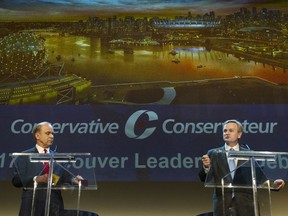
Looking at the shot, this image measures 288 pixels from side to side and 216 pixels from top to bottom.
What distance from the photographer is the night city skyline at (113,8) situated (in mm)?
4969

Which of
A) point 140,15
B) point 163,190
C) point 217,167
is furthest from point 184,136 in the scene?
point 217,167

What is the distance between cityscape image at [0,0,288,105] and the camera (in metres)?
4.74

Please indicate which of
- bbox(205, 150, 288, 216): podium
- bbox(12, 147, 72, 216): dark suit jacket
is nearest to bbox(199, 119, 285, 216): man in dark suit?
bbox(205, 150, 288, 216): podium

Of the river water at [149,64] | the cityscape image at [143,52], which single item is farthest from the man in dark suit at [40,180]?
the river water at [149,64]

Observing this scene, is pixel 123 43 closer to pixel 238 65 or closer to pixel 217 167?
pixel 238 65

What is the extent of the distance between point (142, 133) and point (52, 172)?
1.88 m

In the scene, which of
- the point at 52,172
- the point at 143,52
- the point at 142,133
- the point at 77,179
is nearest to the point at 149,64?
the point at 143,52

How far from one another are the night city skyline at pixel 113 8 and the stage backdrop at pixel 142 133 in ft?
3.47

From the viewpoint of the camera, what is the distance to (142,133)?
4.63m

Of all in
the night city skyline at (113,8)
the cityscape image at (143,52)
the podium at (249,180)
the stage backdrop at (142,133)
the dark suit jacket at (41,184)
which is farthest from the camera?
the night city skyline at (113,8)

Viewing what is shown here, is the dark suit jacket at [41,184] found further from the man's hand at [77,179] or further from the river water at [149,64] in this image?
the river water at [149,64]

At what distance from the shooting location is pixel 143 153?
4582 millimetres

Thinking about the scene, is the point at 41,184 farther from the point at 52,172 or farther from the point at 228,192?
the point at 228,192

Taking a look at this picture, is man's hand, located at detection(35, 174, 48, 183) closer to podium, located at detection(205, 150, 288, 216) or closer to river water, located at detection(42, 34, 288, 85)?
podium, located at detection(205, 150, 288, 216)
